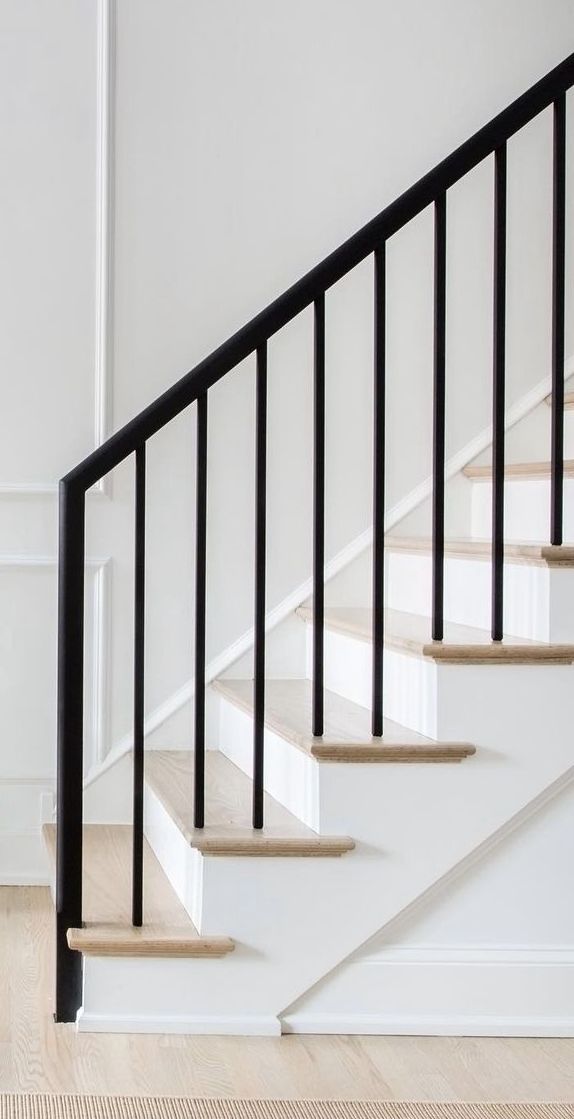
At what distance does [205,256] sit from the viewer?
322 centimetres

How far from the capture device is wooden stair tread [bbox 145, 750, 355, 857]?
7.15ft

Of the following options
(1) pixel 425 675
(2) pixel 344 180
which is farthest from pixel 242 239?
(1) pixel 425 675

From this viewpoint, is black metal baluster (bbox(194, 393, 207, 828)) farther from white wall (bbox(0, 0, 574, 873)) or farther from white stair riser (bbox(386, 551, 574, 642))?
white wall (bbox(0, 0, 574, 873))

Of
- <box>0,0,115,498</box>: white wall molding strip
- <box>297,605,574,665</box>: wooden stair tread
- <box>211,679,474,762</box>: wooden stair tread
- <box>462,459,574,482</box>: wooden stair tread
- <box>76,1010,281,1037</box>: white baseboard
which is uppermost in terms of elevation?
<box>0,0,115,498</box>: white wall molding strip

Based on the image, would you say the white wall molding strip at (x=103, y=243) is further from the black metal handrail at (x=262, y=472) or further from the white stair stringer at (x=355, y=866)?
the white stair stringer at (x=355, y=866)

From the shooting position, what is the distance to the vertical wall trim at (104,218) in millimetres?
3137

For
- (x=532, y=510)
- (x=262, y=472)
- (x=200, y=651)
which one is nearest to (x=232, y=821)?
(x=200, y=651)

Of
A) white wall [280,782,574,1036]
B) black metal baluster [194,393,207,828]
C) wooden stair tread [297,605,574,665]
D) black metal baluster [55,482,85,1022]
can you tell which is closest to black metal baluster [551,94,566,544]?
wooden stair tread [297,605,574,665]

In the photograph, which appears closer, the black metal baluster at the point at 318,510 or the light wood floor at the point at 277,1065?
the light wood floor at the point at 277,1065

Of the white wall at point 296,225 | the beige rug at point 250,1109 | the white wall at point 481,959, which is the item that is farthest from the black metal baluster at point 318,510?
the white wall at point 296,225

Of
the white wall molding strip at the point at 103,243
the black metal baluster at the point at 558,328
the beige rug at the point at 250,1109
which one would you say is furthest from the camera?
the white wall molding strip at the point at 103,243

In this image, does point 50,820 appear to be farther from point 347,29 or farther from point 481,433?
point 347,29

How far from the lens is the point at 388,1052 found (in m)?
2.16

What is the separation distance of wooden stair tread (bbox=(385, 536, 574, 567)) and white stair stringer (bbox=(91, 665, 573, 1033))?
200 millimetres
